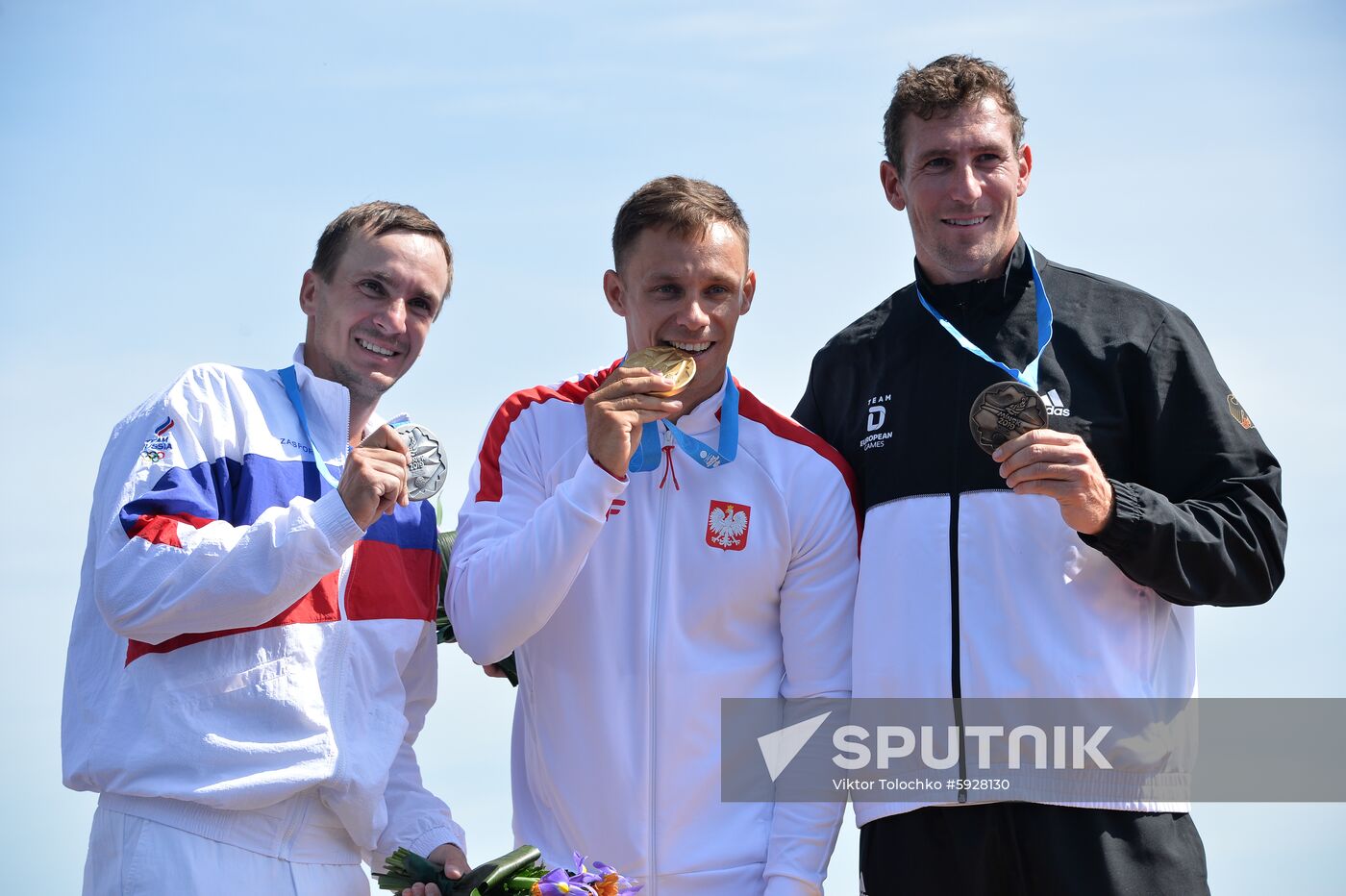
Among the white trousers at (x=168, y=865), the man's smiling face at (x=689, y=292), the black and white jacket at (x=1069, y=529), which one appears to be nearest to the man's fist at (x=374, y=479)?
the man's smiling face at (x=689, y=292)

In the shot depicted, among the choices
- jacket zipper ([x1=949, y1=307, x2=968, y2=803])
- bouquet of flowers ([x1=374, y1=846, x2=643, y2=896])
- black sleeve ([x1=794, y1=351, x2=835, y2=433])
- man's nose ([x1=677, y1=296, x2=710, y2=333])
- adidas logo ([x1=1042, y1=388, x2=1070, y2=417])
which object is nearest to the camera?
bouquet of flowers ([x1=374, y1=846, x2=643, y2=896])

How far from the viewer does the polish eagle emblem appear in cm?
562

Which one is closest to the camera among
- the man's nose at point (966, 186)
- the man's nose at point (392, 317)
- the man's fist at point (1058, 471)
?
the man's fist at point (1058, 471)

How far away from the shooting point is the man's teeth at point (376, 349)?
19.7ft

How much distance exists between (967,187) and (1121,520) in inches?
62.2

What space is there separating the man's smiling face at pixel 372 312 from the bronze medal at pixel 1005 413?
2478 mm

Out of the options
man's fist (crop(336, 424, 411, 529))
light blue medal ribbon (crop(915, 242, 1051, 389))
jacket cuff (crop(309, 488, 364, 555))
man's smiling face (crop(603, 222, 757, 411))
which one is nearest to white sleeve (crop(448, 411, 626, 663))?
man's fist (crop(336, 424, 411, 529))

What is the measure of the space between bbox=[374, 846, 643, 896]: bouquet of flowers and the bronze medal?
210cm

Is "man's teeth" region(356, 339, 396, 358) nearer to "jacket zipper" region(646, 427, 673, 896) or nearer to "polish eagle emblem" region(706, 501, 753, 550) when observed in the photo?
"jacket zipper" region(646, 427, 673, 896)

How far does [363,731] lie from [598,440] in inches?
58.2

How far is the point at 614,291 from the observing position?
6.07m

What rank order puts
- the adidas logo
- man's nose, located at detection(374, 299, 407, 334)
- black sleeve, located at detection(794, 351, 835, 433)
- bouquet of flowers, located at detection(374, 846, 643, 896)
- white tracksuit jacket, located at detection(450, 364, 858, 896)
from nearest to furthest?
bouquet of flowers, located at detection(374, 846, 643, 896) → white tracksuit jacket, located at detection(450, 364, 858, 896) → the adidas logo → man's nose, located at detection(374, 299, 407, 334) → black sleeve, located at detection(794, 351, 835, 433)

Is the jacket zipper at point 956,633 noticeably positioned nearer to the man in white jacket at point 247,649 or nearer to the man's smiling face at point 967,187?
the man's smiling face at point 967,187

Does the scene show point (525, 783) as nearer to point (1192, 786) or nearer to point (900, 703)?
point (900, 703)
